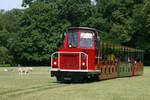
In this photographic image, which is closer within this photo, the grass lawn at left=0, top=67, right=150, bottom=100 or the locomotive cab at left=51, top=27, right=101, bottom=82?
the grass lawn at left=0, top=67, right=150, bottom=100

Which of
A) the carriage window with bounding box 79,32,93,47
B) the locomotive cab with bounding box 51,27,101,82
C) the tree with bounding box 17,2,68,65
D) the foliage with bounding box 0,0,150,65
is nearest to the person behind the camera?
the locomotive cab with bounding box 51,27,101,82

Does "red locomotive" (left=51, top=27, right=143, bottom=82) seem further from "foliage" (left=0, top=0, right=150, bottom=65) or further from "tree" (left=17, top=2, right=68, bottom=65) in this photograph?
"tree" (left=17, top=2, right=68, bottom=65)

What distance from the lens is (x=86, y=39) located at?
77.1 ft

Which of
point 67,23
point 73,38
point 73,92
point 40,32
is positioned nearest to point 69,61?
point 73,38

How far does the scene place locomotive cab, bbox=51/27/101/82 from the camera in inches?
866

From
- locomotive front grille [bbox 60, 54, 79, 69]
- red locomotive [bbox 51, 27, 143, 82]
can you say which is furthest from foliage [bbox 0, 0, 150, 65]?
locomotive front grille [bbox 60, 54, 79, 69]

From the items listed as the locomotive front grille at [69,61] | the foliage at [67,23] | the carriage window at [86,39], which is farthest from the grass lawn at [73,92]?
the foliage at [67,23]

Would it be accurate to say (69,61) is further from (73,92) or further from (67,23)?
(67,23)

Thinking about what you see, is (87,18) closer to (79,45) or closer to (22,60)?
(22,60)

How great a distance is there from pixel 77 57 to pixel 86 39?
1883 mm

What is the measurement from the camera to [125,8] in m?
76.7

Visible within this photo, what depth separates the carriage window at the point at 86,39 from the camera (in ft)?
76.3

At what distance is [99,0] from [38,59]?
63.7 ft

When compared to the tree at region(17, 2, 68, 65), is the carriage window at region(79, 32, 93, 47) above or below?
below
